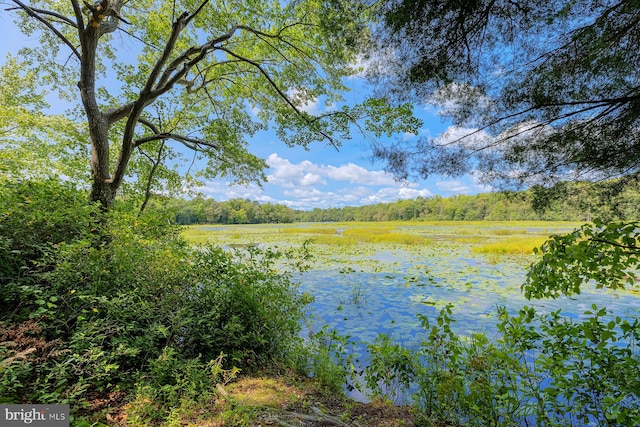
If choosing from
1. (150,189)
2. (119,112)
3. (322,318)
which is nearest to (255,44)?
(119,112)

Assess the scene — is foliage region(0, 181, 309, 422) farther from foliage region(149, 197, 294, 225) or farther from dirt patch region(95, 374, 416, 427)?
foliage region(149, 197, 294, 225)

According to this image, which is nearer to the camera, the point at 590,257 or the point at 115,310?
the point at 590,257

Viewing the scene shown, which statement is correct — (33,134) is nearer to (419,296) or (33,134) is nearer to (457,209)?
(419,296)

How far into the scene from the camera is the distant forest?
268cm

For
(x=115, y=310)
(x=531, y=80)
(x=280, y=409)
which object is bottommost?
(x=280, y=409)

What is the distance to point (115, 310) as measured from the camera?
103 inches

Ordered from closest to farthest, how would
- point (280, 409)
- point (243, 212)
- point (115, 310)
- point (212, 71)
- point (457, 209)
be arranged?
point (280, 409) → point (115, 310) → point (212, 71) → point (457, 209) → point (243, 212)

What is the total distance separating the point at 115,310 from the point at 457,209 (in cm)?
6014

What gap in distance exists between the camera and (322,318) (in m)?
5.73

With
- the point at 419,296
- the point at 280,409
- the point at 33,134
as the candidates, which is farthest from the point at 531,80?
the point at 33,134

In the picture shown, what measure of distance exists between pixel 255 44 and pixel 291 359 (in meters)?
6.73

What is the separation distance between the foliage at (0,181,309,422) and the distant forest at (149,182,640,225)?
82.8 inches

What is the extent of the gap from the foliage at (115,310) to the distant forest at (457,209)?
2102 millimetres

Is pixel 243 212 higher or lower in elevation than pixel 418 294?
higher
